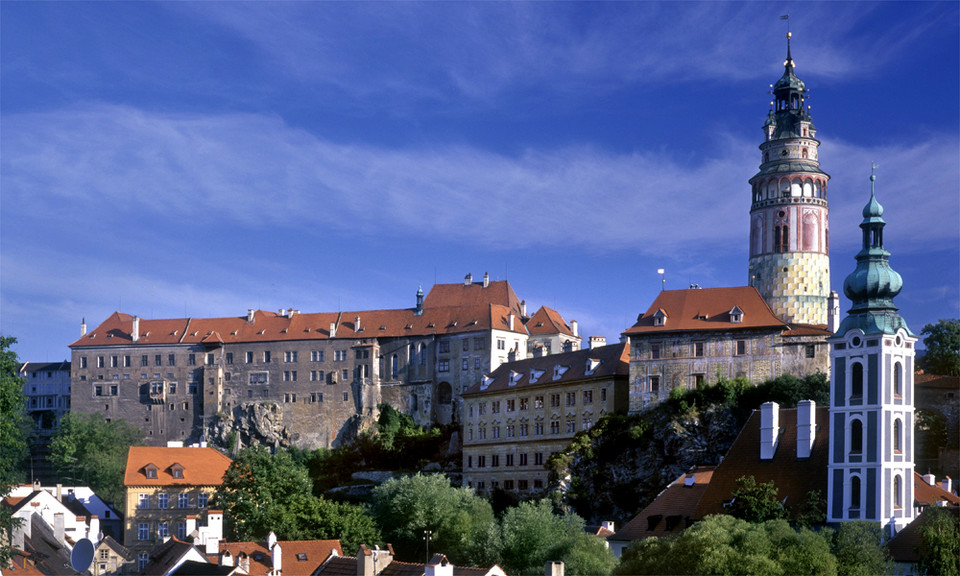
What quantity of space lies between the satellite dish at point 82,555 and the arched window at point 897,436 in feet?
113

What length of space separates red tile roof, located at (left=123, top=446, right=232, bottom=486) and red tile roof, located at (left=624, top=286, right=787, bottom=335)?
2560 cm

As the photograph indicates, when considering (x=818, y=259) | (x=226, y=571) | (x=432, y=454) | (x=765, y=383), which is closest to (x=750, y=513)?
(x=765, y=383)

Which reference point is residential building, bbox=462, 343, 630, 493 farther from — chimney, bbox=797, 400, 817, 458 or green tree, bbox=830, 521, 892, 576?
green tree, bbox=830, 521, 892, 576

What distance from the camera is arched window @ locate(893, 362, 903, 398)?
57.4m

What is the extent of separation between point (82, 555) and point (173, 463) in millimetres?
36760

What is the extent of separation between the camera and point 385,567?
4322 cm

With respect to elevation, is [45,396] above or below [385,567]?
above

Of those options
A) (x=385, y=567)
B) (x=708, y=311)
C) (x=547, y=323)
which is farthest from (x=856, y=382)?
(x=547, y=323)

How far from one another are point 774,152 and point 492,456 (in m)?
27.1

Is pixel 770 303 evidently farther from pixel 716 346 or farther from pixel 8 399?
pixel 8 399

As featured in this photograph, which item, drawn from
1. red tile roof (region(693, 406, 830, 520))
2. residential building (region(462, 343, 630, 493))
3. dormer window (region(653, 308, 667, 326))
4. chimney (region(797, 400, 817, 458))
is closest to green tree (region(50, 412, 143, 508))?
residential building (region(462, 343, 630, 493))

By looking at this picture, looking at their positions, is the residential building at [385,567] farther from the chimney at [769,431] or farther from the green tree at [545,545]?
the chimney at [769,431]

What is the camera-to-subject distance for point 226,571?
4259 cm

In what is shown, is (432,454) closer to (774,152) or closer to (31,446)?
(774,152)
